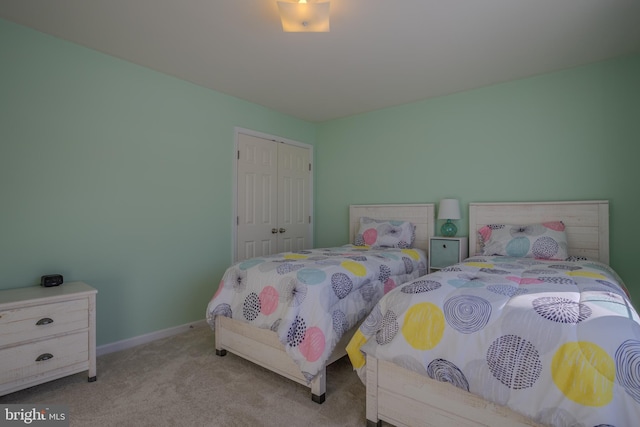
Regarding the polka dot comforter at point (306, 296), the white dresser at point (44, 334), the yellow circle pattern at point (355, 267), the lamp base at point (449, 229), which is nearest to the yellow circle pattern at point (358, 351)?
the polka dot comforter at point (306, 296)

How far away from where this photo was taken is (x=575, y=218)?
2789mm

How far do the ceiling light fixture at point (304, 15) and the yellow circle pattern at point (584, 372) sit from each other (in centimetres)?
205

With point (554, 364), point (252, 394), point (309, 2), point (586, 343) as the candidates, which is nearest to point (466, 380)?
point (554, 364)

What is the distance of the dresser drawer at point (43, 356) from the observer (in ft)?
6.08

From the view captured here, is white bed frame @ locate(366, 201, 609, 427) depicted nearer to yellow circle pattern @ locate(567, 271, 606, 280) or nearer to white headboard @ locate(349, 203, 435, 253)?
yellow circle pattern @ locate(567, 271, 606, 280)

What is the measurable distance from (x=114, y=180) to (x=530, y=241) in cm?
357

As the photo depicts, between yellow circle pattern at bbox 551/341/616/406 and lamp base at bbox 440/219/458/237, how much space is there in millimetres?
2333

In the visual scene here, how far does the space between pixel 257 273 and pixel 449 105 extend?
278 cm

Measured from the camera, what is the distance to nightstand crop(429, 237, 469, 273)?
3.22 meters

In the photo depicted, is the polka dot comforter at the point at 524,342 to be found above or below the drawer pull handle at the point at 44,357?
above

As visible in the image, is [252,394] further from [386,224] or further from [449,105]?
[449,105]

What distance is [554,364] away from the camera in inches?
45.0

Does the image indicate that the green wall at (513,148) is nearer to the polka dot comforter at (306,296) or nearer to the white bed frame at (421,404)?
the polka dot comforter at (306,296)

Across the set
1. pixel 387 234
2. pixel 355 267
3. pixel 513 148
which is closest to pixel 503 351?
pixel 355 267
